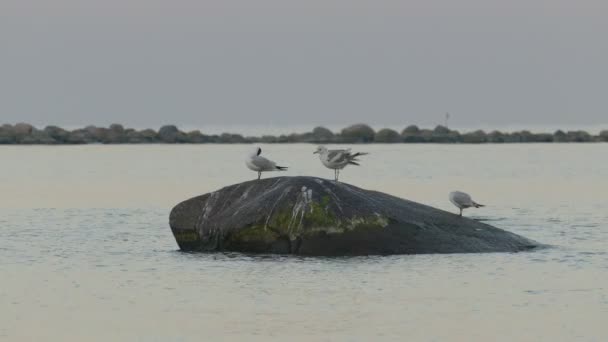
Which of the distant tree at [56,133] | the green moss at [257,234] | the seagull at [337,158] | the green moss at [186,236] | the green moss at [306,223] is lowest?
the distant tree at [56,133]

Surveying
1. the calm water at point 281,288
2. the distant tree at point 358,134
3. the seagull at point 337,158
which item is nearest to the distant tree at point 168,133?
the distant tree at point 358,134

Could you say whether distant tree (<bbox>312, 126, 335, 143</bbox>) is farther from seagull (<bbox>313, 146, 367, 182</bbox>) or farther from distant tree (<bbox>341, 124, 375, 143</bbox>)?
seagull (<bbox>313, 146, 367, 182</bbox>)

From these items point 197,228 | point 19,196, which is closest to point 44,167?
point 19,196

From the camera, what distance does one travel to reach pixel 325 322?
16.6 m

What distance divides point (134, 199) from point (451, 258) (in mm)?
21256

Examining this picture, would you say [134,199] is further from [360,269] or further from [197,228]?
[360,269]

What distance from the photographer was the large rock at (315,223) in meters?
22.4

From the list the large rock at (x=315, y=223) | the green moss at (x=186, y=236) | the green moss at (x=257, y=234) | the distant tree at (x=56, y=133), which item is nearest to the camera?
the large rock at (x=315, y=223)

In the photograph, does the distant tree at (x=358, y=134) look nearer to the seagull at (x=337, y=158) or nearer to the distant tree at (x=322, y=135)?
the distant tree at (x=322, y=135)

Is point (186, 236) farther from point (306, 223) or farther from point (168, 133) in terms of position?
point (168, 133)

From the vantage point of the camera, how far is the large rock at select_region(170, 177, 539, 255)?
22406 mm

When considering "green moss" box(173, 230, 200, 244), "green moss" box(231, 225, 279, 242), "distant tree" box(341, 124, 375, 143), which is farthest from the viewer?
"distant tree" box(341, 124, 375, 143)

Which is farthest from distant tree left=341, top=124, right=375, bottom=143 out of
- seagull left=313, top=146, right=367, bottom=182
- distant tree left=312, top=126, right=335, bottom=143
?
seagull left=313, top=146, right=367, bottom=182

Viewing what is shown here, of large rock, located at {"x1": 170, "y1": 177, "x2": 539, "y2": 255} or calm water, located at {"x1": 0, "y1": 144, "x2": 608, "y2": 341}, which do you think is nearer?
calm water, located at {"x1": 0, "y1": 144, "x2": 608, "y2": 341}
